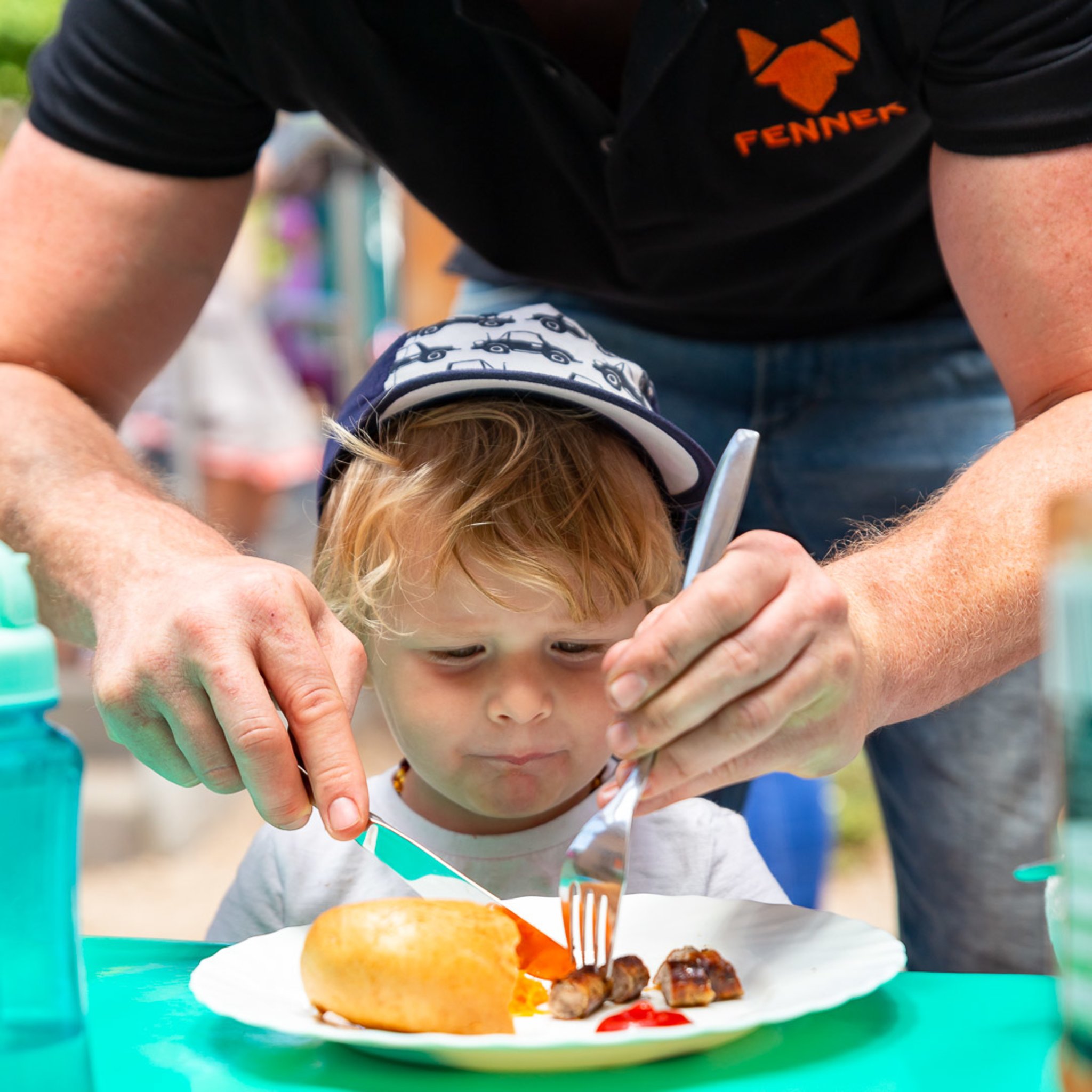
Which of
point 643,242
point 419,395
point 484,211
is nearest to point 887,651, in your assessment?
point 419,395

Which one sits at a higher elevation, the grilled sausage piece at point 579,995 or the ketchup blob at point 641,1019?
the grilled sausage piece at point 579,995

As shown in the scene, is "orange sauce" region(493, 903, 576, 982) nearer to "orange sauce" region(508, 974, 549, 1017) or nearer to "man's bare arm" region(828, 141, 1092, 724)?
"orange sauce" region(508, 974, 549, 1017)

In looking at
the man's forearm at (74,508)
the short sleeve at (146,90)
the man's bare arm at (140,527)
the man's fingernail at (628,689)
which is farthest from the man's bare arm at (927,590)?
the short sleeve at (146,90)

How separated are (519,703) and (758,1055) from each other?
1.39 feet

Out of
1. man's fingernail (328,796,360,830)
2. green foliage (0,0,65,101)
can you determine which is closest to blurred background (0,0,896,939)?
man's fingernail (328,796,360,830)

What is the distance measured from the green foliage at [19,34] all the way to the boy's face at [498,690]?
26.8 ft

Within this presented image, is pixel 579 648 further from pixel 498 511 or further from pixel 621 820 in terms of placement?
pixel 621 820

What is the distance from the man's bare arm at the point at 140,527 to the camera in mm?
855

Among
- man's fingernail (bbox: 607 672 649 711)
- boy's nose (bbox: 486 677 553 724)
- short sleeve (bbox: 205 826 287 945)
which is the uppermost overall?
man's fingernail (bbox: 607 672 649 711)

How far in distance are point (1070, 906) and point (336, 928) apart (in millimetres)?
A: 461

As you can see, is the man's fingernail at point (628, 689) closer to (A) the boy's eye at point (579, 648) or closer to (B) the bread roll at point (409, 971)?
(B) the bread roll at point (409, 971)

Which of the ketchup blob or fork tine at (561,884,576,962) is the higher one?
fork tine at (561,884,576,962)

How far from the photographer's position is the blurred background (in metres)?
3.20

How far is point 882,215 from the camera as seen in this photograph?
1.49m
